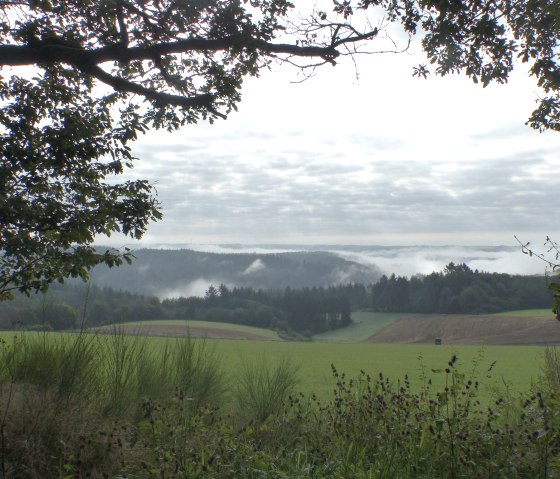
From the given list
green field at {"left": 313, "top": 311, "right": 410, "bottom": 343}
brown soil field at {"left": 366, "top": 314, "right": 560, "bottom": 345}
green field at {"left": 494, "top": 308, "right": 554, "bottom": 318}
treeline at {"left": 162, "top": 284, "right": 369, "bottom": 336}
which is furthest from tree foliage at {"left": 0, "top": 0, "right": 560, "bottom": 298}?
treeline at {"left": 162, "top": 284, "right": 369, "bottom": 336}

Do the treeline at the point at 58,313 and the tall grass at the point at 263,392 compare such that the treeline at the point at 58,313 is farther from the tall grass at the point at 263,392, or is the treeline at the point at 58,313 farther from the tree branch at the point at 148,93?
the tree branch at the point at 148,93

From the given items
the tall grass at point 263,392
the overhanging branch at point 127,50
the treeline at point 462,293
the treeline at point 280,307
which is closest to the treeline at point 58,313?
the tall grass at point 263,392

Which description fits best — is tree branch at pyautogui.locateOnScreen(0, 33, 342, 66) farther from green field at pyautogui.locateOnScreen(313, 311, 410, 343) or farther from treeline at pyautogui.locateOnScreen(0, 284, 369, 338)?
green field at pyautogui.locateOnScreen(313, 311, 410, 343)

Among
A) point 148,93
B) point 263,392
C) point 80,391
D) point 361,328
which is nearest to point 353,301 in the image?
point 361,328

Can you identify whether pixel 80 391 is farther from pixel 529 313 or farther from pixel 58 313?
pixel 529 313

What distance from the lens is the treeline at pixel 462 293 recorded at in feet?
227

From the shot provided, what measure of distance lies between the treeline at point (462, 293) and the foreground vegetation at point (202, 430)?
206 feet

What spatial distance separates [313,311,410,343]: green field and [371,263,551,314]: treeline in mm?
2683

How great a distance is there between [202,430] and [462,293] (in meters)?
69.9

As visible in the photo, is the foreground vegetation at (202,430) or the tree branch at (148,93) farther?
the tree branch at (148,93)

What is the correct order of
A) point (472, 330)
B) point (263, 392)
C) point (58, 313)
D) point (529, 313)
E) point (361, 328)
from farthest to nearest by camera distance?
point (361, 328)
point (529, 313)
point (472, 330)
point (263, 392)
point (58, 313)

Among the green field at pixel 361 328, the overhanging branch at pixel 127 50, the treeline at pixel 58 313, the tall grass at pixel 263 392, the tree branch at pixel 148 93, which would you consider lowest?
the green field at pixel 361 328

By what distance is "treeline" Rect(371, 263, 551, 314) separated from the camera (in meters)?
69.2

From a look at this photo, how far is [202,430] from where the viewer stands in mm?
5477
